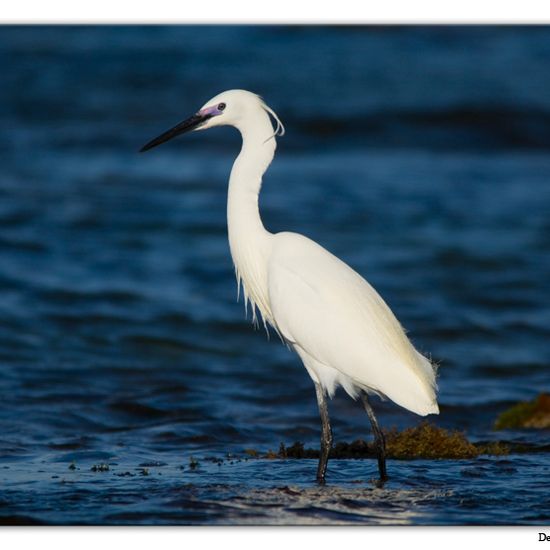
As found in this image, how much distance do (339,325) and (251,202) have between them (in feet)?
1.92

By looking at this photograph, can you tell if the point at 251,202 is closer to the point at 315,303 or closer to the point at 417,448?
the point at 315,303

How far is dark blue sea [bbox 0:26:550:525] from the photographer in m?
4.04

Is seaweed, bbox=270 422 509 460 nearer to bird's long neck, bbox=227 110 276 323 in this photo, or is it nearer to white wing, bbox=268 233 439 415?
white wing, bbox=268 233 439 415

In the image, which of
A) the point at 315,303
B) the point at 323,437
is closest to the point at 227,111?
the point at 315,303

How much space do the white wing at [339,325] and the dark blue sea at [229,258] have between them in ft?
1.29

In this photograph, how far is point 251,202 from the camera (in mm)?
4148

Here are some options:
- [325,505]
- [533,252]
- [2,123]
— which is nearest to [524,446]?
[325,505]

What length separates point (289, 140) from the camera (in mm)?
9977

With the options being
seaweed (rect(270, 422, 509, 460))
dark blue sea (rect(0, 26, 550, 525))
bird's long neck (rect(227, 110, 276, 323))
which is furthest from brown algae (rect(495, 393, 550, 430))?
bird's long neck (rect(227, 110, 276, 323))

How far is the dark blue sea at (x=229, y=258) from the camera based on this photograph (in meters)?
4.04

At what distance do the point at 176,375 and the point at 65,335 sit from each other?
0.95 m
